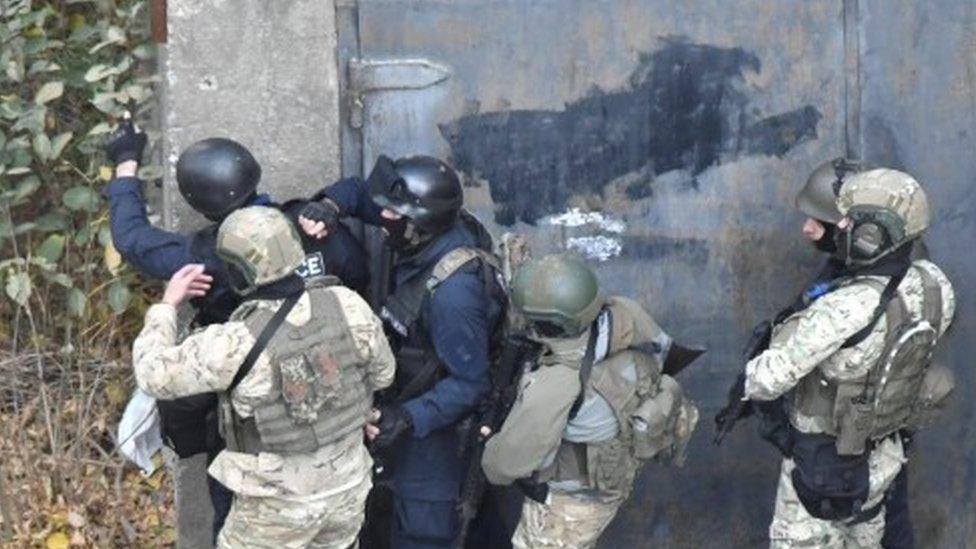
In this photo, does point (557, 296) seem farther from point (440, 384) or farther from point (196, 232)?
point (196, 232)

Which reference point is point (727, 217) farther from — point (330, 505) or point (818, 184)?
point (330, 505)

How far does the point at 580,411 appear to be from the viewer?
20.1 ft

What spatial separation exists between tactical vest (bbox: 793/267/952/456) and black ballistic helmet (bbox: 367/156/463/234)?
1265 mm

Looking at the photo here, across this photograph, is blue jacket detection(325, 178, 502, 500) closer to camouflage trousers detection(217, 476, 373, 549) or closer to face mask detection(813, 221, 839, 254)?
camouflage trousers detection(217, 476, 373, 549)

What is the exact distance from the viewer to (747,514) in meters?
7.52

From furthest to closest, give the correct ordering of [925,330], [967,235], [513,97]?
[967,235], [513,97], [925,330]

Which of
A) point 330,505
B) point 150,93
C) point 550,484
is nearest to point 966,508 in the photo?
point 550,484

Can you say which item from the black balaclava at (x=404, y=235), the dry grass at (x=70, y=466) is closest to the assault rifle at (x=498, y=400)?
the black balaclava at (x=404, y=235)

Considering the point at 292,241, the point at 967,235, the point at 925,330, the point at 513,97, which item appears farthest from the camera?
the point at 967,235

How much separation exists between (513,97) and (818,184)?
1.10 meters

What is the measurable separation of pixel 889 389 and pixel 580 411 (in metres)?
0.98

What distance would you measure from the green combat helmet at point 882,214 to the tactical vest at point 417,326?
112 centimetres

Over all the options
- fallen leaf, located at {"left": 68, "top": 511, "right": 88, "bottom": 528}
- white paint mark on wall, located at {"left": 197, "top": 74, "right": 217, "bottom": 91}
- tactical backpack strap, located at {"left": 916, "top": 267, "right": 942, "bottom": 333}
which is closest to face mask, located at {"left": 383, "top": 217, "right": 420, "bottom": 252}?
white paint mark on wall, located at {"left": 197, "top": 74, "right": 217, "bottom": 91}

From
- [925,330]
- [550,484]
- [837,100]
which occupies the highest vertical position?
[837,100]
